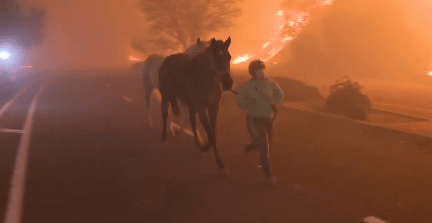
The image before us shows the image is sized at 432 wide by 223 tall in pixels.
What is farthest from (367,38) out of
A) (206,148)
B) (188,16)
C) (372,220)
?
A: (372,220)

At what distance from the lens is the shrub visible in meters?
13.4

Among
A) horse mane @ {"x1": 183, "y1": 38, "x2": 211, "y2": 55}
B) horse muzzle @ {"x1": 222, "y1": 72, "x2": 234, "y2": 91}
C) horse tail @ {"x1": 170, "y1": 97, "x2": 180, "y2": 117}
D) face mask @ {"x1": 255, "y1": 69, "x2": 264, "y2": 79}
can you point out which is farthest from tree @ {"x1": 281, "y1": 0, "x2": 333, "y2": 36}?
face mask @ {"x1": 255, "y1": 69, "x2": 264, "y2": 79}

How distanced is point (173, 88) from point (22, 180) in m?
3.50

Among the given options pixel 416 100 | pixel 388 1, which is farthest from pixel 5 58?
pixel 416 100

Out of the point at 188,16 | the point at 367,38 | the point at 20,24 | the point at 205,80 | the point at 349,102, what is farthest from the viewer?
the point at 20,24

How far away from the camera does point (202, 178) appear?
7203 mm

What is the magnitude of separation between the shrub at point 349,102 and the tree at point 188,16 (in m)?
20.6

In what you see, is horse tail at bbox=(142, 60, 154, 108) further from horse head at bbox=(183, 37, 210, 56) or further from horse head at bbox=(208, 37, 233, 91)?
horse head at bbox=(208, 37, 233, 91)

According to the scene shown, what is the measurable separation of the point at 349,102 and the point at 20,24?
56527 mm

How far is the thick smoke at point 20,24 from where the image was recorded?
186 ft

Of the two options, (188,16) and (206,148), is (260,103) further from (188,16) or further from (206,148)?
(188,16)

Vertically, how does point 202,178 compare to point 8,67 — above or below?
below

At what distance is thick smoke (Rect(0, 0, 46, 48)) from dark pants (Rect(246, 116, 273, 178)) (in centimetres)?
5661

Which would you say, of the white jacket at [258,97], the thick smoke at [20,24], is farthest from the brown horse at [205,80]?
the thick smoke at [20,24]
